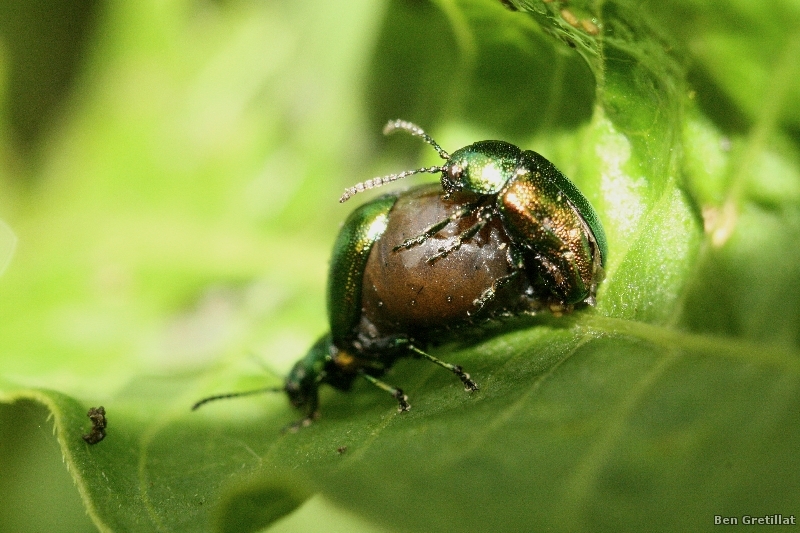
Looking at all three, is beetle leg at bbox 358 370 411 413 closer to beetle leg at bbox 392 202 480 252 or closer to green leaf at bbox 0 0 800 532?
green leaf at bbox 0 0 800 532

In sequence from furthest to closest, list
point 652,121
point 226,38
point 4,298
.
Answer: point 226,38, point 4,298, point 652,121

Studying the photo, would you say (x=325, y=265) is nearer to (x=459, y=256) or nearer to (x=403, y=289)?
(x=403, y=289)

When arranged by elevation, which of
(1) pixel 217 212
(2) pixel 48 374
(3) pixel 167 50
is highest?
(3) pixel 167 50

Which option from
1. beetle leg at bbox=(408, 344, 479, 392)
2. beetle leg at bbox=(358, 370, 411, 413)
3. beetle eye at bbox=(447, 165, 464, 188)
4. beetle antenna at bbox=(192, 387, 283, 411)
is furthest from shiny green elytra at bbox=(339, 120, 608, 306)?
beetle antenna at bbox=(192, 387, 283, 411)

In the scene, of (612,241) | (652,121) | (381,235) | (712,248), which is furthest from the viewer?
(381,235)

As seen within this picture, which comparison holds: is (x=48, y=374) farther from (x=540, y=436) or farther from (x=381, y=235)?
(x=540, y=436)

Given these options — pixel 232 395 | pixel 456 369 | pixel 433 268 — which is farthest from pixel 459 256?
pixel 232 395

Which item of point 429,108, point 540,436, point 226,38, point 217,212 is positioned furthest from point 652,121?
point 226,38
